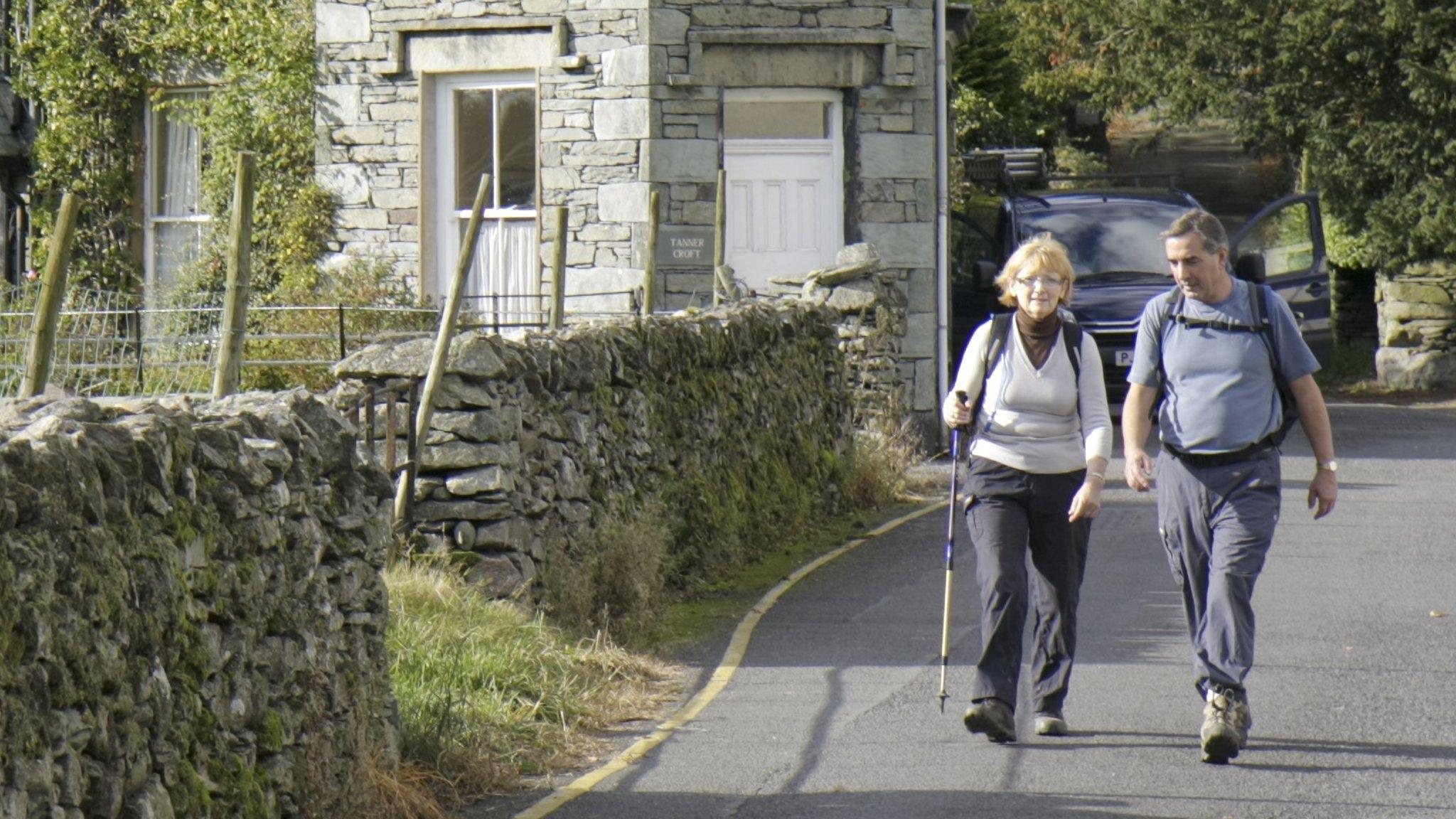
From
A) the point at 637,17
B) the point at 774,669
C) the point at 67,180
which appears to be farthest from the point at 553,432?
the point at 67,180

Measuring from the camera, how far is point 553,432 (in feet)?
29.4

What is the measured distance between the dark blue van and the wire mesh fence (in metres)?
4.45

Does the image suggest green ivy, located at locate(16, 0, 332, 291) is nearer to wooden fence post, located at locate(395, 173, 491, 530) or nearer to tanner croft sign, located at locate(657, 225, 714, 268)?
tanner croft sign, located at locate(657, 225, 714, 268)

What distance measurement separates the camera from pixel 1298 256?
20.5 metres

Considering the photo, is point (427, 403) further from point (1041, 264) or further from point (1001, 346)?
point (1041, 264)

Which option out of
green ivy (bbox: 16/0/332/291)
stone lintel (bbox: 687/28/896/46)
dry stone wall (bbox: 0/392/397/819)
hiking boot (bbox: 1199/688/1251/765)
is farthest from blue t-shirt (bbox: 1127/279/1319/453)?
green ivy (bbox: 16/0/332/291)

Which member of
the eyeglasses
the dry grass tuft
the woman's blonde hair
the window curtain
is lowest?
the dry grass tuft

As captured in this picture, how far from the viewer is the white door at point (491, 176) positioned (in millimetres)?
17047

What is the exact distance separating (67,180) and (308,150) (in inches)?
109

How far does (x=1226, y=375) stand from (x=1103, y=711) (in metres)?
1.51

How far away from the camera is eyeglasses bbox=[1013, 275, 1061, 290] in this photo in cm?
698

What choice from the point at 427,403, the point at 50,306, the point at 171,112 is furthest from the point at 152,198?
the point at 50,306

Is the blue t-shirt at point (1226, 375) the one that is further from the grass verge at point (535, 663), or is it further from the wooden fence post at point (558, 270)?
the wooden fence post at point (558, 270)

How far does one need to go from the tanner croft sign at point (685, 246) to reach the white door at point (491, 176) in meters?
1.23
